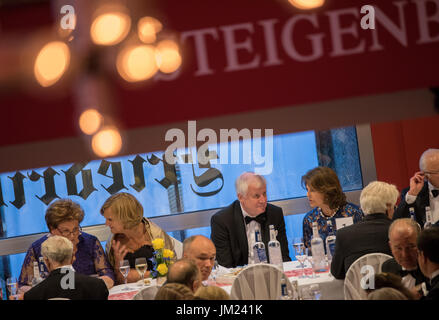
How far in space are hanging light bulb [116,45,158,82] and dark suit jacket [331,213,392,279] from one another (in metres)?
1.58

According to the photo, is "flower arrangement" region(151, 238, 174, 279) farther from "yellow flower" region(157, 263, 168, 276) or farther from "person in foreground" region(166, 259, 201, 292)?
"person in foreground" region(166, 259, 201, 292)

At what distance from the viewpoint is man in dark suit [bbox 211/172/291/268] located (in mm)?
5055

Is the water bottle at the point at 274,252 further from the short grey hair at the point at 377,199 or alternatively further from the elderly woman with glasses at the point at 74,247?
the elderly woman with glasses at the point at 74,247

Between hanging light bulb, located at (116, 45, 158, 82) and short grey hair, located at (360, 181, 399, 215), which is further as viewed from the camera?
short grey hair, located at (360, 181, 399, 215)

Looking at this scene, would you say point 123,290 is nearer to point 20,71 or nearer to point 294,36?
point 20,71

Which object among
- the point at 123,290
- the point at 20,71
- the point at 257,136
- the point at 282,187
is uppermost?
the point at 20,71

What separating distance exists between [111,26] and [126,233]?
2.01 m

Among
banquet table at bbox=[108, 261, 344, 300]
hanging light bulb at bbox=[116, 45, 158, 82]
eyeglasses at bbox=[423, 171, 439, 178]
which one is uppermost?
hanging light bulb at bbox=[116, 45, 158, 82]

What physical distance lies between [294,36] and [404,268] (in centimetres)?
289

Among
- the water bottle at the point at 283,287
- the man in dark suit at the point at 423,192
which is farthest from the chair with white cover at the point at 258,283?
the man in dark suit at the point at 423,192

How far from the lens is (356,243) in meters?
3.87

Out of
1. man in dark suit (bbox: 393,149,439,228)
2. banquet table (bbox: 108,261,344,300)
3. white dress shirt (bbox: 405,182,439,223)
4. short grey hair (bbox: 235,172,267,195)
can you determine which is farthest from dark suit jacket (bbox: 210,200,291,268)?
white dress shirt (bbox: 405,182,439,223)
